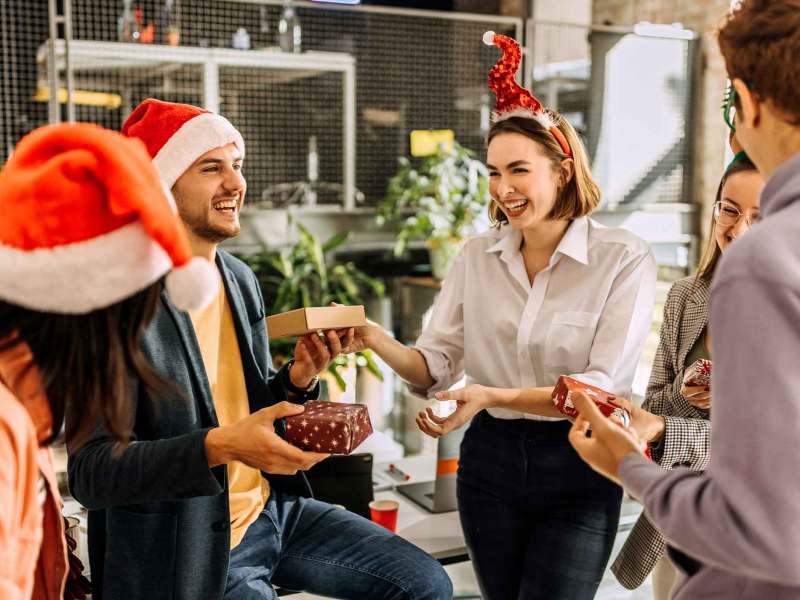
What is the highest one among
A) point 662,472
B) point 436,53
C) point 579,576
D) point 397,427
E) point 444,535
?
point 436,53

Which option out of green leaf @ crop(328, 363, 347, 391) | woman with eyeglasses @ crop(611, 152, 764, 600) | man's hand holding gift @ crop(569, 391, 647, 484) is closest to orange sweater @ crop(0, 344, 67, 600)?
man's hand holding gift @ crop(569, 391, 647, 484)

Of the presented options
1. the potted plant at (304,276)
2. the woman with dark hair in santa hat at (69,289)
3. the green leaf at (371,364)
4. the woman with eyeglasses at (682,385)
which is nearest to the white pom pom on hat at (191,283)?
the woman with dark hair in santa hat at (69,289)

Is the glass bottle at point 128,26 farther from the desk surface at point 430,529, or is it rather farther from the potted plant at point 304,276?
the desk surface at point 430,529

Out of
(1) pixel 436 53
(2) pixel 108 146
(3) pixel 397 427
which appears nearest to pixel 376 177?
(1) pixel 436 53

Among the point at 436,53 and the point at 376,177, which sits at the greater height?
the point at 436,53

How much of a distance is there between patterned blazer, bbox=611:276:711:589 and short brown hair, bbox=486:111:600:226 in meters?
0.30

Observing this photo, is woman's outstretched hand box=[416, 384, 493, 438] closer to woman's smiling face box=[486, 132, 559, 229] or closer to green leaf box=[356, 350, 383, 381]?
woman's smiling face box=[486, 132, 559, 229]

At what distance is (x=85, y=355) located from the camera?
1072 millimetres

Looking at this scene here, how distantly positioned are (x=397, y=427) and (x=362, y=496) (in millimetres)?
2408

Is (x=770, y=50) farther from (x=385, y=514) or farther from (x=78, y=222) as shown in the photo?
(x=385, y=514)

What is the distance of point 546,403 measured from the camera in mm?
1766

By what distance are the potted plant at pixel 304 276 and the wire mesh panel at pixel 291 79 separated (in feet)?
1.38

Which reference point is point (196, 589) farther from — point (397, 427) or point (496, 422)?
point (397, 427)

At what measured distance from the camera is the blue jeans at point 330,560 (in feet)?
5.90
